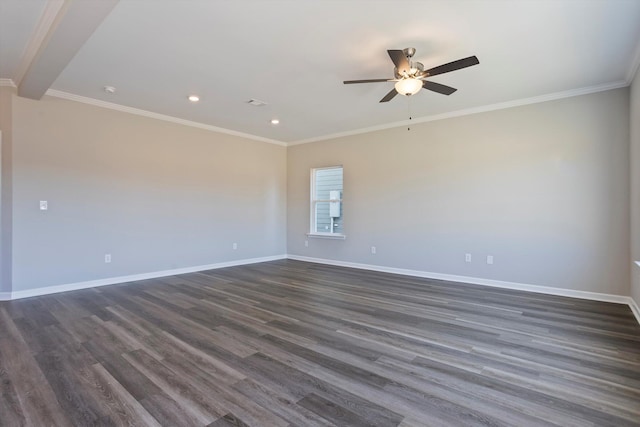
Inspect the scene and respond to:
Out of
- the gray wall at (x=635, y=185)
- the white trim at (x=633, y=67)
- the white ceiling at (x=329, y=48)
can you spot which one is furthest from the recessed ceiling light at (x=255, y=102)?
the gray wall at (x=635, y=185)

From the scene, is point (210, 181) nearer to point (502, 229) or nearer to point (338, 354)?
point (338, 354)

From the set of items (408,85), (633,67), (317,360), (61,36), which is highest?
(633,67)

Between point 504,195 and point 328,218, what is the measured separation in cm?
341

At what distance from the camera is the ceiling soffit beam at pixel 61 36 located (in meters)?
2.26

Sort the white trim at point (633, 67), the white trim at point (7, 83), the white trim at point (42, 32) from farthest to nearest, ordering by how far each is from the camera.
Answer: the white trim at point (7, 83) → the white trim at point (633, 67) → the white trim at point (42, 32)

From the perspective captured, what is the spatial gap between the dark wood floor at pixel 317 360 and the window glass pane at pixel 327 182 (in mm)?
3076

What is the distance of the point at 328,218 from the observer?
6.93 meters

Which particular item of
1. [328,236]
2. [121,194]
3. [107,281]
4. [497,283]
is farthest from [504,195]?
[107,281]

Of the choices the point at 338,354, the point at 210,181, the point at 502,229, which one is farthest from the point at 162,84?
the point at 502,229

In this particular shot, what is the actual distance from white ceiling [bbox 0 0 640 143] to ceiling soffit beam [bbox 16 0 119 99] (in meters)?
0.12

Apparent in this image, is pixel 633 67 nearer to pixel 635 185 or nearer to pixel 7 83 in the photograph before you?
pixel 635 185

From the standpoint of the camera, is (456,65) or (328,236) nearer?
(456,65)

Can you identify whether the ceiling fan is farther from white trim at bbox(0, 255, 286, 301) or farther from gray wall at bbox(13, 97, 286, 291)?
white trim at bbox(0, 255, 286, 301)

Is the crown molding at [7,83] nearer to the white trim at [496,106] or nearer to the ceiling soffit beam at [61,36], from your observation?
the ceiling soffit beam at [61,36]
